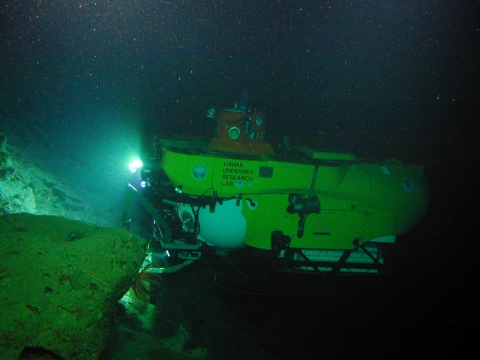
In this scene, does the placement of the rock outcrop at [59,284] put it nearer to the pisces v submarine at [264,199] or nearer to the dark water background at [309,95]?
the pisces v submarine at [264,199]

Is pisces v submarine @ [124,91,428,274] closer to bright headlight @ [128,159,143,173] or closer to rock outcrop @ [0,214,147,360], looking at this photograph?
bright headlight @ [128,159,143,173]

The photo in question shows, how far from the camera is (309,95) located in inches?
400

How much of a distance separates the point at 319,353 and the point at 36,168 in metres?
6.20

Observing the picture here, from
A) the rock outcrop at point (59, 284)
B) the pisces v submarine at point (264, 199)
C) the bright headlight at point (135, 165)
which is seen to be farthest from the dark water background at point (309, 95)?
the bright headlight at point (135, 165)

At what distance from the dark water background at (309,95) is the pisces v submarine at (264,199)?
0.90 metres

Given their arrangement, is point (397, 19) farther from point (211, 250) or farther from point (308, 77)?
point (211, 250)

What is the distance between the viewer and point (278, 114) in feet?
33.1

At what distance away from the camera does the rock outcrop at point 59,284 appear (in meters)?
2.06

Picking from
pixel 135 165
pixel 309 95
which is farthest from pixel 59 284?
pixel 309 95

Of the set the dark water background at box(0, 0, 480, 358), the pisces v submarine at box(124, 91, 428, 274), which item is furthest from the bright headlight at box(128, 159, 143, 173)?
the dark water background at box(0, 0, 480, 358)

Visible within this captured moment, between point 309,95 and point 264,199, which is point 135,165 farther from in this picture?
point 309,95

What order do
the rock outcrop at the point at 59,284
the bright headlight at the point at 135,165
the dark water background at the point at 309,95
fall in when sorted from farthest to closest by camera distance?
the dark water background at the point at 309,95 → the bright headlight at the point at 135,165 → the rock outcrop at the point at 59,284

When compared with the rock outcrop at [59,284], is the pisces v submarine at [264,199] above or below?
above

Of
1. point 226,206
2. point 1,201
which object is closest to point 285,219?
point 226,206
